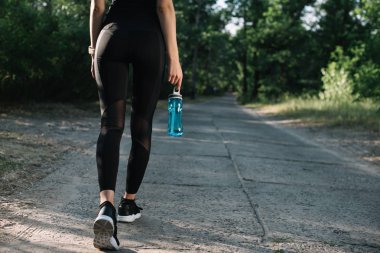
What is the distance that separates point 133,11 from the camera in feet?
9.54

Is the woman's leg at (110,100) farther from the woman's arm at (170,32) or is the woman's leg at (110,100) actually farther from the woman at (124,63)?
the woman's arm at (170,32)

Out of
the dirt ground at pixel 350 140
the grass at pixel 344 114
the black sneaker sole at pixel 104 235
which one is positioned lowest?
the dirt ground at pixel 350 140

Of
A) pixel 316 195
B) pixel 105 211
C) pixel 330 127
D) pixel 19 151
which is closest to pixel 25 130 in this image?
pixel 19 151

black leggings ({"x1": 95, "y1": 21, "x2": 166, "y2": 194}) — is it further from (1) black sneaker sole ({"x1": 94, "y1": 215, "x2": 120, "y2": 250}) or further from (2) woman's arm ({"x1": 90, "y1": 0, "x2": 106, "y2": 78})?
(1) black sneaker sole ({"x1": 94, "y1": 215, "x2": 120, "y2": 250})

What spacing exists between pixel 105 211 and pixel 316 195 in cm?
240

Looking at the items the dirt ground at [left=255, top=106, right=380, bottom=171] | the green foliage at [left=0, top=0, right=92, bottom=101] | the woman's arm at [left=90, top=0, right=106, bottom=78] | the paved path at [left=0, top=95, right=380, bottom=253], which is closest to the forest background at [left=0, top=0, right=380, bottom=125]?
the green foliage at [left=0, top=0, right=92, bottom=101]

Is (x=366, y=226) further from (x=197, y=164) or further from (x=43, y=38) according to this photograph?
(x=43, y=38)

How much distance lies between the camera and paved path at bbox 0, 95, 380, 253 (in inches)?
111

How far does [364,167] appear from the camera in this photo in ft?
21.7

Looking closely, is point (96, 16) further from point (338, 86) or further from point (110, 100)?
point (338, 86)

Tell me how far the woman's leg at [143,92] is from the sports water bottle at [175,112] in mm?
158

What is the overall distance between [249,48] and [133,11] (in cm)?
4040

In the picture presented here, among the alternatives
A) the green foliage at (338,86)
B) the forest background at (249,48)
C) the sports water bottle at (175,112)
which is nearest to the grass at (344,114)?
the forest background at (249,48)

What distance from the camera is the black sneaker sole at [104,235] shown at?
254 centimetres
